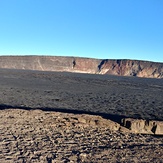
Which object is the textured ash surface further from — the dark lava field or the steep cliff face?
the steep cliff face

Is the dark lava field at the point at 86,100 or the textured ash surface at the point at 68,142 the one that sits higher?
the textured ash surface at the point at 68,142

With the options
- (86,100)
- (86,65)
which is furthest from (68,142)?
(86,65)

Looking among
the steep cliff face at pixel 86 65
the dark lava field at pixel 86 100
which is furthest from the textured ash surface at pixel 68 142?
the steep cliff face at pixel 86 65

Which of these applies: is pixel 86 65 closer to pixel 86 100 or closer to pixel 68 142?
pixel 86 100

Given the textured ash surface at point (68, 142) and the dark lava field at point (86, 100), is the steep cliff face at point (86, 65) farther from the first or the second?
the textured ash surface at point (68, 142)

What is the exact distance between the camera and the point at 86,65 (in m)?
120

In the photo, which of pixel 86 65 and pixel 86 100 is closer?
pixel 86 100

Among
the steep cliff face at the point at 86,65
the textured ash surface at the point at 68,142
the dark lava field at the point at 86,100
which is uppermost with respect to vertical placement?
the steep cliff face at the point at 86,65

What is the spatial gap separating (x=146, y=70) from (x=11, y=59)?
50.4 metres

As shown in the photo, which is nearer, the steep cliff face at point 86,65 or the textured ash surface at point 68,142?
the textured ash surface at point 68,142

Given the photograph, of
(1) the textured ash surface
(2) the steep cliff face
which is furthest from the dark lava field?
(2) the steep cliff face

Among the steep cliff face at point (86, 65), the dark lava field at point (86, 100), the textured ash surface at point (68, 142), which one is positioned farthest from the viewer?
the steep cliff face at point (86, 65)

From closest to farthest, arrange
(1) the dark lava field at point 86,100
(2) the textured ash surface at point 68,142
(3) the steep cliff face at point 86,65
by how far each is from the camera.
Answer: (2) the textured ash surface at point 68,142 < (1) the dark lava field at point 86,100 < (3) the steep cliff face at point 86,65

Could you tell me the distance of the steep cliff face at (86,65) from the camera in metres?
111
